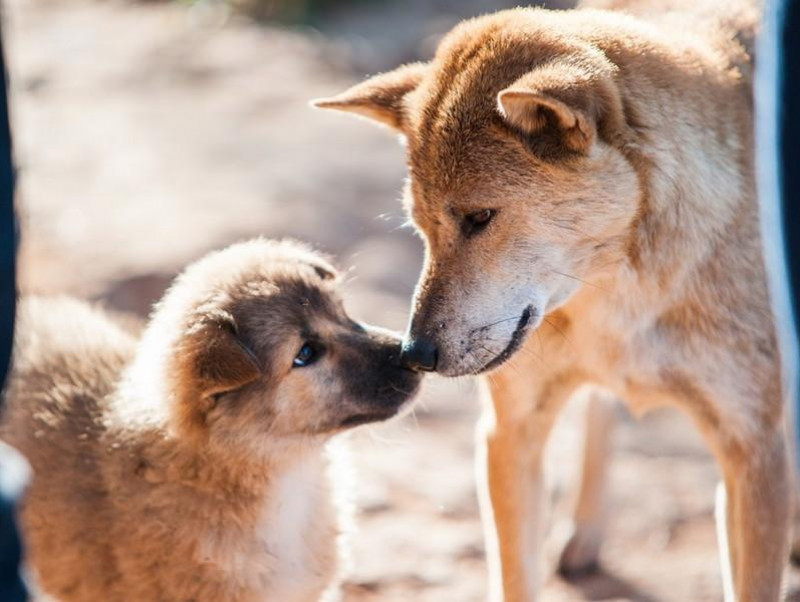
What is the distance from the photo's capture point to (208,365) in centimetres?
378

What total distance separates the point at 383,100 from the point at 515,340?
0.92m

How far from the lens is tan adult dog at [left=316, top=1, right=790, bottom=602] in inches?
142

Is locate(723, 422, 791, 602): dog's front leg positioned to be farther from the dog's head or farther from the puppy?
the puppy

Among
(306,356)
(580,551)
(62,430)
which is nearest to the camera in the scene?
(306,356)

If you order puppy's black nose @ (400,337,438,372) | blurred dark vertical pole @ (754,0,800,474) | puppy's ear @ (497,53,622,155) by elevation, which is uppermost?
blurred dark vertical pole @ (754,0,800,474)

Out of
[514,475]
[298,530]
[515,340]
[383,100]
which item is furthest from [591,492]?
[383,100]

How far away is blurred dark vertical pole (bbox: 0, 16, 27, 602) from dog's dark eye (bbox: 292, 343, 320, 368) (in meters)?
1.74

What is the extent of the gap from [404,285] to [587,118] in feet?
11.2

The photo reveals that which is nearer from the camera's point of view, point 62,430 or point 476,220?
point 476,220

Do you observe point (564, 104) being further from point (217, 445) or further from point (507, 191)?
point (217, 445)

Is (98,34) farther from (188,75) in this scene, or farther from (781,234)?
(781,234)

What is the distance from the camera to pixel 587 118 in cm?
346

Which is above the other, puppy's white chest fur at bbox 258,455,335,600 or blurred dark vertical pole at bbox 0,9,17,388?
blurred dark vertical pole at bbox 0,9,17,388

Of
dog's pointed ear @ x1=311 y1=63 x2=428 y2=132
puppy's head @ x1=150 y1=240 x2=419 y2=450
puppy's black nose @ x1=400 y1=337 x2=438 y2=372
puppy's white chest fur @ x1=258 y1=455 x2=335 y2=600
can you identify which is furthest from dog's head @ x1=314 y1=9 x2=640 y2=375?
puppy's white chest fur @ x1=258 y1=455 x2=335 y2=600
